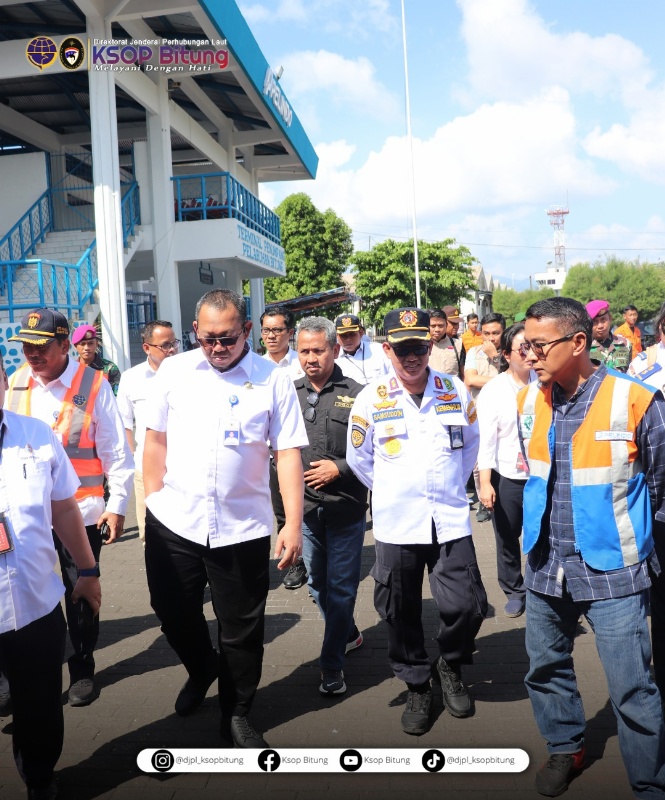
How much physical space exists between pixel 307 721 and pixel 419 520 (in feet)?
3.83

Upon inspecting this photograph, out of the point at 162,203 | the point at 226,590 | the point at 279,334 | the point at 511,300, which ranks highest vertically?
the point at 511,300

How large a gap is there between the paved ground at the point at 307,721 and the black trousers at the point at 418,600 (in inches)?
12.8

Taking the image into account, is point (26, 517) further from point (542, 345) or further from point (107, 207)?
point (107, 207)

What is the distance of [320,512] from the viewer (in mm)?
4391

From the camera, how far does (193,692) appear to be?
13.1ft

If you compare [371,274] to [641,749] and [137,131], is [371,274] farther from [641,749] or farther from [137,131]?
[641,749]

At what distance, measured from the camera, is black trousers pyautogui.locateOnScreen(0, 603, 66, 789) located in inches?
114

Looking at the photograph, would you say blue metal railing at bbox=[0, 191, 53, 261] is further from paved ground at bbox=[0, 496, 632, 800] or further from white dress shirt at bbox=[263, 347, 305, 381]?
paved ground at bbox=[0, 496, 632, 800]

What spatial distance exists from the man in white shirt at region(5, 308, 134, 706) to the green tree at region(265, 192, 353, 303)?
43544 mm

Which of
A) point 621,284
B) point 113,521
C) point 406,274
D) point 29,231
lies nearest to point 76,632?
point 113,521

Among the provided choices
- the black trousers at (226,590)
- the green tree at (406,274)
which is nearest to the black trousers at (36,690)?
the black trousers at (226,590)

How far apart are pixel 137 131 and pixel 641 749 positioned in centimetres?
2034

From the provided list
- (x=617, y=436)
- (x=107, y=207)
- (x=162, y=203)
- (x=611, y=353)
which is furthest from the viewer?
(x=162, y=203)

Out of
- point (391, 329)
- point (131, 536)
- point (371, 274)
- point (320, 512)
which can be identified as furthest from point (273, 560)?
point (371, 274)
